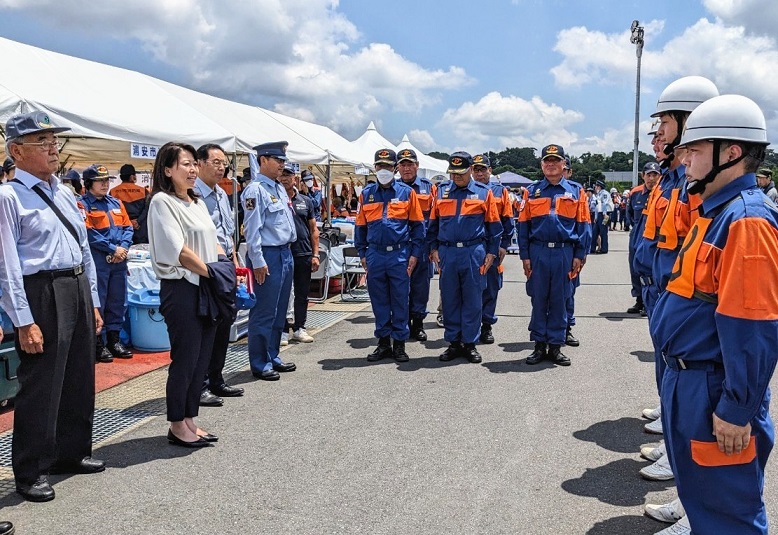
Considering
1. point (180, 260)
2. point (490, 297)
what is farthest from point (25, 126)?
point (490, 297)

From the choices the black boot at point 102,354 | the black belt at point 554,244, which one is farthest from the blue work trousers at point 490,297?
the black boot at point 102,354

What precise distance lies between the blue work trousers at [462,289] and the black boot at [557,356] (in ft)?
2.59

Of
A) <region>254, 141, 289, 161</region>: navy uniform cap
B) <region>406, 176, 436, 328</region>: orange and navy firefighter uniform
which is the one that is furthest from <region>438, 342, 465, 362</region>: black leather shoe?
<region>254, 141, 289, 161</region>: navy uniform cap

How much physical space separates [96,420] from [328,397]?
6.17ft

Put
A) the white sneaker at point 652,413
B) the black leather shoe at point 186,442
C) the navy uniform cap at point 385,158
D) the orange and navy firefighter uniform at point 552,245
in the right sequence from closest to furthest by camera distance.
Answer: the black leather shoe at point 186,442 → the white sneaker at point 652,413 → the orange and navy firefighter uniform at point 552,245 → the navy uniform cap at point 385,158

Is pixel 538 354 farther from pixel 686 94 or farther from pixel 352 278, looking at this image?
pixel 352 278

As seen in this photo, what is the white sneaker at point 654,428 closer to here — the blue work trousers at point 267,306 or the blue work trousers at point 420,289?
the blue work trousers at point 267,306

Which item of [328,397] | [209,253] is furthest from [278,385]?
[209,253]

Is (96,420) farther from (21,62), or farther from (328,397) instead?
(21,62)

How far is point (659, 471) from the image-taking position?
4.15 metres

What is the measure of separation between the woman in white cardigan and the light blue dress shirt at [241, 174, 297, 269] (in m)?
1.51

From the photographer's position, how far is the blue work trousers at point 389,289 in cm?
724

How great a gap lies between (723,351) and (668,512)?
1618mm

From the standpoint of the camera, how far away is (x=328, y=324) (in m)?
9.42
